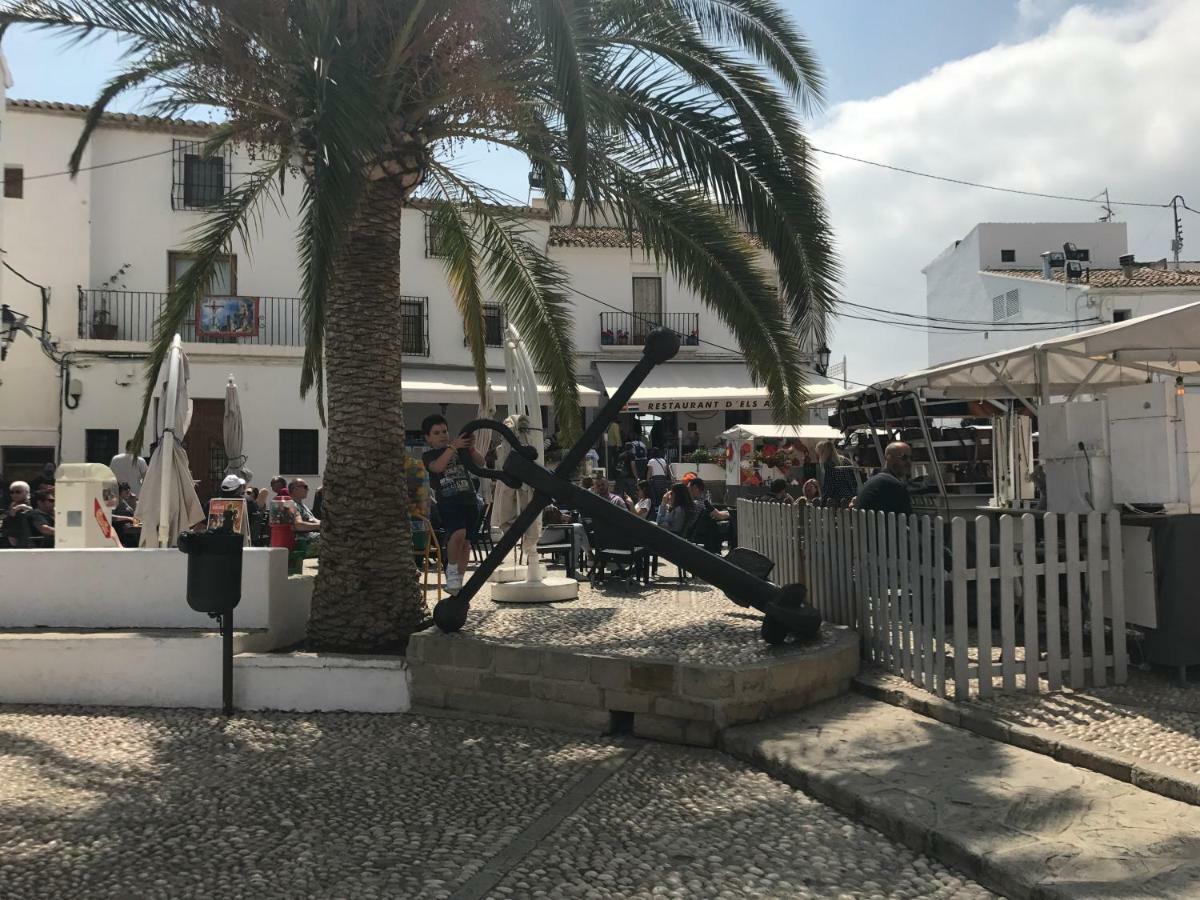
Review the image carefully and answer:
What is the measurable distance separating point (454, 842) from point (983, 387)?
800cm

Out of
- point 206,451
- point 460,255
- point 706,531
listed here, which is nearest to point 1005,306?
point 206,451

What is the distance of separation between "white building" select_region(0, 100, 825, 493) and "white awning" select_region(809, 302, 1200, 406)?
9.75 m

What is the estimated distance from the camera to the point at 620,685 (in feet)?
18.5

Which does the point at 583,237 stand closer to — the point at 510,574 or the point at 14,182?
the point at 14,182

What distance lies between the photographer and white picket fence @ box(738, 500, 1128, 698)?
218 inches

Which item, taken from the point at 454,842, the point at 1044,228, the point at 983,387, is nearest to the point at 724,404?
the point at 983,387

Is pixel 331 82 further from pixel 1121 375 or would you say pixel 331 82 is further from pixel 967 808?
pixel 1121 375

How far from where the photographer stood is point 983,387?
10234 millimetres

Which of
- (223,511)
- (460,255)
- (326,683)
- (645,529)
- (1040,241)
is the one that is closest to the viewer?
(645,529)

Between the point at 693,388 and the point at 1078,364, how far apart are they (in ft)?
40.5

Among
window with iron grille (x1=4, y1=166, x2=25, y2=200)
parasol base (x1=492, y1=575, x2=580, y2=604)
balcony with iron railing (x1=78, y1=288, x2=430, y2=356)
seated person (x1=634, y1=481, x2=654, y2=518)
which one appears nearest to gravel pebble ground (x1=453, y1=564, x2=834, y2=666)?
parasol base (x1=492, y1=575, x2=580, y2=604)

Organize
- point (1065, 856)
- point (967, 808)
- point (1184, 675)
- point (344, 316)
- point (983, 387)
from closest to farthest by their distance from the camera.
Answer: point (1065, 856), point (967, 808), point (1184, 675), point (344, 316), point (983, 387)

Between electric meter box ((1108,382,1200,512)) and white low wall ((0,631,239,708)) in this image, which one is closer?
electric meter box ((1108,382,1200,512))

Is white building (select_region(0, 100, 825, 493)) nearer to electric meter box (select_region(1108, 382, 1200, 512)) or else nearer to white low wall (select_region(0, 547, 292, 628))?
white low wall (select_region(0, 547, 292, 628))
